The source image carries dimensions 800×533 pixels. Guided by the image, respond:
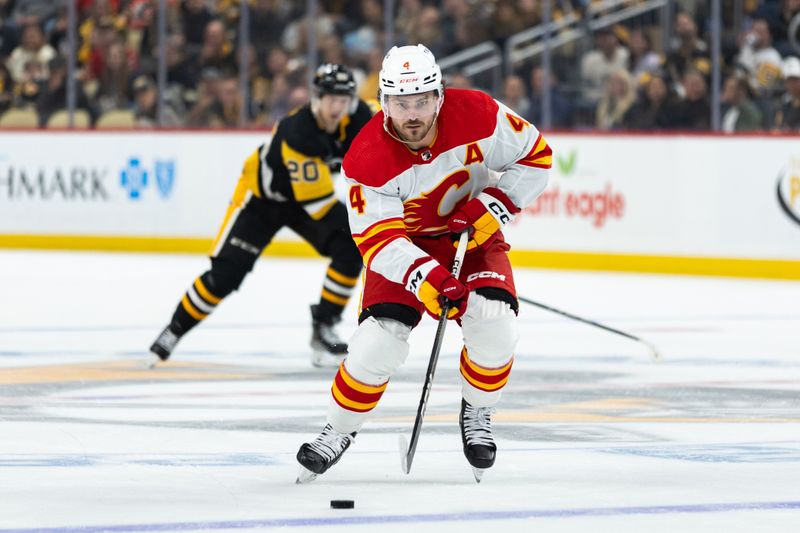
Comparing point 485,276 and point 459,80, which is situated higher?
point 485,276

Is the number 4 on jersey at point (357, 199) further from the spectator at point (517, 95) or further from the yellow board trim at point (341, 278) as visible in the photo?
the spectator at point (517, 95)

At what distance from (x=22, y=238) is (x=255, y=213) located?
23.0ft

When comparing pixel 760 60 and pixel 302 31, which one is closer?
pixel 760 60

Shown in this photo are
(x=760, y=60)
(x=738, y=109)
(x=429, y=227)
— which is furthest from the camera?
(x=738, y=109)

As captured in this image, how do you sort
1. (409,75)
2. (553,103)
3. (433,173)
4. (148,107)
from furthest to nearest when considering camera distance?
(148,107) < (553,103) < (433,173) < (409,75)

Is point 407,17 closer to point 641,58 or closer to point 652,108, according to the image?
point 641,58

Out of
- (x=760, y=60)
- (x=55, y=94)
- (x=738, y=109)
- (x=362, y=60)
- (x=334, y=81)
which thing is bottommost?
(x=55, y=94)

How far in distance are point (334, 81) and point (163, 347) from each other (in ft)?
4.42

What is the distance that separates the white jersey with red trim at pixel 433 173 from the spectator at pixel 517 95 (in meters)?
7.73

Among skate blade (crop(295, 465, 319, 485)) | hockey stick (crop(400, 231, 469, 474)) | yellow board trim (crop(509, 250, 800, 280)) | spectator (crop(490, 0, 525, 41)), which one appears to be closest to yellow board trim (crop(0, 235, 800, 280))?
yellow board trim (crop(509, 250, 800, 280))

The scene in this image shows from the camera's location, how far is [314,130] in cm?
734

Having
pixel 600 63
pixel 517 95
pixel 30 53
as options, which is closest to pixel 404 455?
pixel 600 63

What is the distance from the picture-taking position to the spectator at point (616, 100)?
12141mm

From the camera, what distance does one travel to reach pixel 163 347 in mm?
7426
